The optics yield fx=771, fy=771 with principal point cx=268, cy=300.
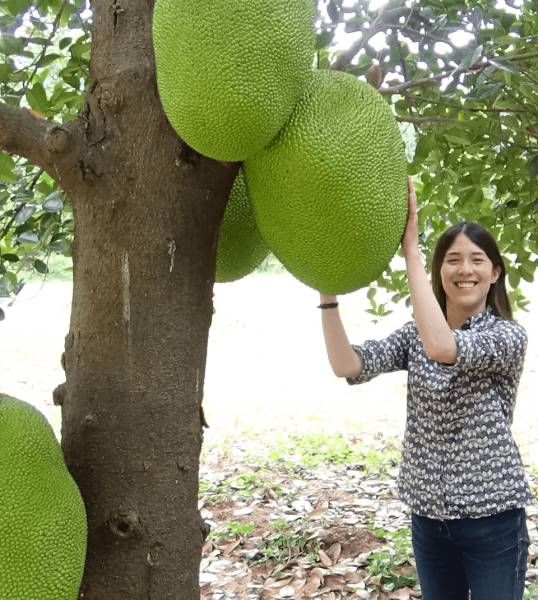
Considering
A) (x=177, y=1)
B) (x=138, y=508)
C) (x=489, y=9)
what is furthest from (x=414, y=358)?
(x=177, y=1)

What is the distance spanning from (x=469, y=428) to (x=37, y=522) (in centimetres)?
117

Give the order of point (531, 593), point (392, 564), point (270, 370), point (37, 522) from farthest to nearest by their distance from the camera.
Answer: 1. point (270, 370)
2. point (392, 564)
3. point (531, 593)
4. point (37, 522)

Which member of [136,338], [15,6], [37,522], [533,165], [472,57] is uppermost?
[15,6]

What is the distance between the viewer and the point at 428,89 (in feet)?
5.91

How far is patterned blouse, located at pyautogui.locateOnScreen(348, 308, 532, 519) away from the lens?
5.74ft

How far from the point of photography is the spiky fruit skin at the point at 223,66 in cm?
91


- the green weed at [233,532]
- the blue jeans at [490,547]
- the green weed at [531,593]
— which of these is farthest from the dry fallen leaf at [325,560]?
the blue jeans at [490,547]

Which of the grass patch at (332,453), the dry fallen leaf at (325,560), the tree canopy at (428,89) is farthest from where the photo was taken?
the grass patch at (332,453)

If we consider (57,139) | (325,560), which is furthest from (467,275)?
(325,560)

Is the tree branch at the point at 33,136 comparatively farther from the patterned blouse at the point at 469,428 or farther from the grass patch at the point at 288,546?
the grass patch at the point at 288,546

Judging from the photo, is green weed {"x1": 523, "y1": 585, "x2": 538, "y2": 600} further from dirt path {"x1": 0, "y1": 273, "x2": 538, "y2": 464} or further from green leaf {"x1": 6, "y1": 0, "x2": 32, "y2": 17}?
green leaf {"x1": 6, "y1": 0, "x2": 32, "y2": 17}

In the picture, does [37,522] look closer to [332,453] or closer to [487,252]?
[487,252]

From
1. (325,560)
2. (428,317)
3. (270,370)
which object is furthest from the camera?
(270,370)

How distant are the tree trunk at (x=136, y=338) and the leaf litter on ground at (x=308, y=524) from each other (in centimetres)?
182
